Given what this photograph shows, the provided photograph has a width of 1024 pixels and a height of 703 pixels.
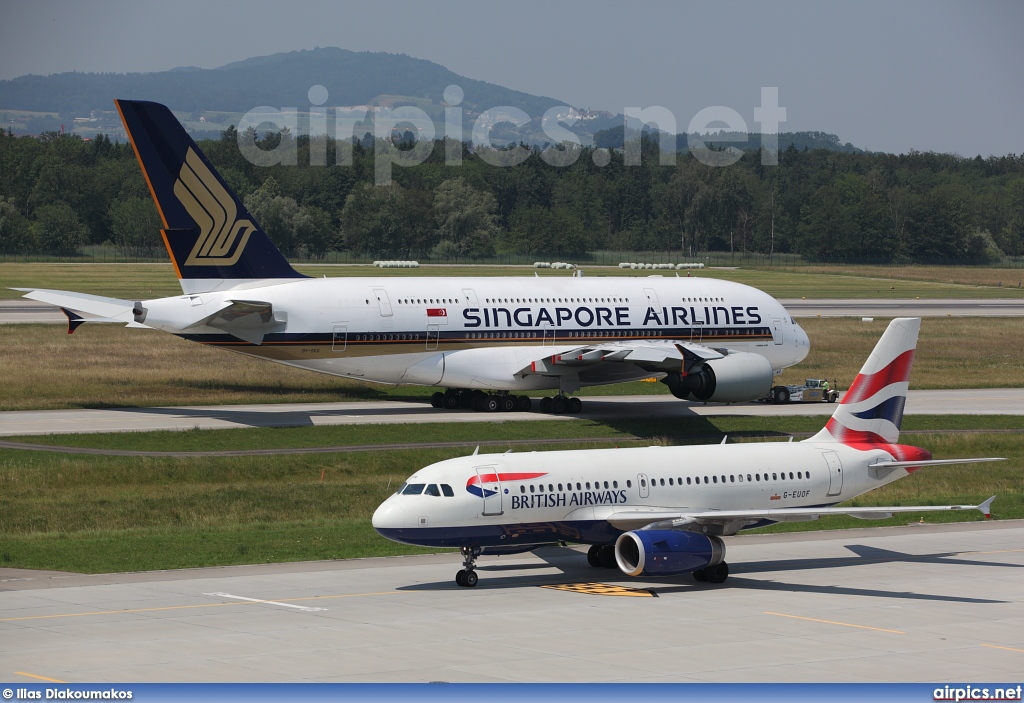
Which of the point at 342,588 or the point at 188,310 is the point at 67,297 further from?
the point at 342,588

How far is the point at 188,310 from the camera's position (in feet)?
212

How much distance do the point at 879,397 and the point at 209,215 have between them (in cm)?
3685

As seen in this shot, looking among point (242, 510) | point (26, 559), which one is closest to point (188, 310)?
point (242, 510)

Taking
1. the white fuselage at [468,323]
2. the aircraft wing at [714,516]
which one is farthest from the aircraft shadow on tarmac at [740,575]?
the white fuselage at [468,323]

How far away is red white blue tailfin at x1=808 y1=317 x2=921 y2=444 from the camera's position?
44875 mm

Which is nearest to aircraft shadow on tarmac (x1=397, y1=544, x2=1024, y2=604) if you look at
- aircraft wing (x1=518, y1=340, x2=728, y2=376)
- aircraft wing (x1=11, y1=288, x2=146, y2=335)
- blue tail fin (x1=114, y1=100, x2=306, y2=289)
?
aircraft wing (x1=518, y1=340, x2=728, y2=376)

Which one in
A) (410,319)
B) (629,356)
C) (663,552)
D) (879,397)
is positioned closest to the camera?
(663,552)

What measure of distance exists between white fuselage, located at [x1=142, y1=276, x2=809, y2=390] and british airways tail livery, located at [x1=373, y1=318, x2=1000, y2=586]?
2611 cm

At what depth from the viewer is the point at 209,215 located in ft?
222

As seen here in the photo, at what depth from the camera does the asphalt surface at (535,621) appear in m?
28.5

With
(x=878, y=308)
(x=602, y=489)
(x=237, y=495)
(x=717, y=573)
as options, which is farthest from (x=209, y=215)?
(x=878, y=308)

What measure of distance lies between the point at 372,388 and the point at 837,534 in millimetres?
38765

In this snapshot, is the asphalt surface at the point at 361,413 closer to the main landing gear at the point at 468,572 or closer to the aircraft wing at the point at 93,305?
the aircraft wing at the point at 93,305

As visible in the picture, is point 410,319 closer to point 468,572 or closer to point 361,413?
point 361,413
